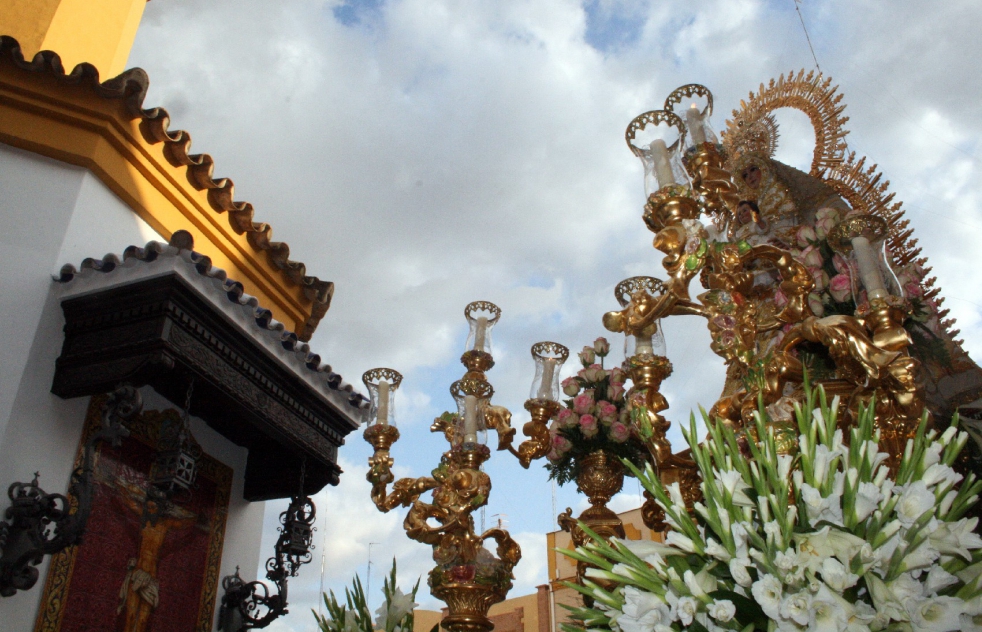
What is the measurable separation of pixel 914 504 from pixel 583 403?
3.03 m

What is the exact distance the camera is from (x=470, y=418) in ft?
16.7

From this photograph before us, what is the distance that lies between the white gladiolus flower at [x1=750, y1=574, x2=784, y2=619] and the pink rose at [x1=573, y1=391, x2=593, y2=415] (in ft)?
9.96

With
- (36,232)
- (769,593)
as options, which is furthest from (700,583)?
(36,232)

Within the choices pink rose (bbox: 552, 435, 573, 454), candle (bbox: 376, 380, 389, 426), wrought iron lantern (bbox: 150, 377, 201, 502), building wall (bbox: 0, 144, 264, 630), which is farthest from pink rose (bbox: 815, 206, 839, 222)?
building wall (bbox: 0, 144, 264, 630)

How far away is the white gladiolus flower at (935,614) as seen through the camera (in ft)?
5.88

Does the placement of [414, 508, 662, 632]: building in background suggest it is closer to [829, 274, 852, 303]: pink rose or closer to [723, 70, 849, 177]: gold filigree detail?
[723, 70, 849, 177]: gold filigree detail

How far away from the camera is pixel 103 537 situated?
4293 mm

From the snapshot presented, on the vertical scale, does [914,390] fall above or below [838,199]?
below

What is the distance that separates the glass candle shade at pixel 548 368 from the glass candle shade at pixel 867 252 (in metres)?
1.90

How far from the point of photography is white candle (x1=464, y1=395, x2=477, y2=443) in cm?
507

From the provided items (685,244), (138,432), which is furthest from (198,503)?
(685,244)

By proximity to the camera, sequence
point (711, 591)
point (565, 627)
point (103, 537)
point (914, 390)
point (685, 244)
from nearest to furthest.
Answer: point (711, 591)
point (565, 627)
point (914, 390)
point (685, 244)
point (103, 537)

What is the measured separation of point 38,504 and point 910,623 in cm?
353

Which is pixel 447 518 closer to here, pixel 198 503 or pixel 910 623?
pixel 198 503
